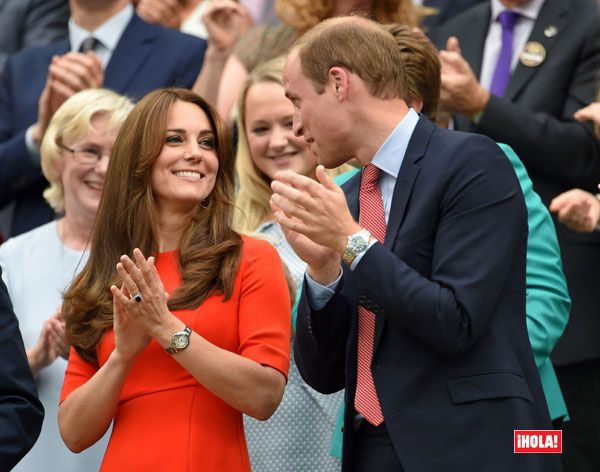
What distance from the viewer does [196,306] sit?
4.02 meters

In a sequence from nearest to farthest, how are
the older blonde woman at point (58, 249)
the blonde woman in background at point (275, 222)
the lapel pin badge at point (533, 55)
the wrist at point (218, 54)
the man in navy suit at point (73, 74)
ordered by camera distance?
the blonde woman in background at point (275, 222) → the older blonde woman at point (58, 249) → the lapel pin badge at point (533, 55) → the man in navy suit at point (73, 74) → the wrist at point (218, 54)

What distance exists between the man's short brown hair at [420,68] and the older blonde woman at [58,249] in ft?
4.66

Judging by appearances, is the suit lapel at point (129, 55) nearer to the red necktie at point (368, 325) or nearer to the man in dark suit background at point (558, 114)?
the man in dark suit background at point (558, 114)

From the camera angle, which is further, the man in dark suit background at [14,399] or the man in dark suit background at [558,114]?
the man in dark suit background at [558,114]

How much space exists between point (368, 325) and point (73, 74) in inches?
113

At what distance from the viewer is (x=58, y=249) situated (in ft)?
17.5

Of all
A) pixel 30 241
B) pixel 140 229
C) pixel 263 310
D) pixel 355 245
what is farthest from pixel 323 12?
pixel 355 245

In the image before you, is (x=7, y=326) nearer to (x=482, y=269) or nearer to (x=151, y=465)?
(x=151, y=465)

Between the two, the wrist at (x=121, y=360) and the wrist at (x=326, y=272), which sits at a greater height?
the wrist at (x=326, y=272)

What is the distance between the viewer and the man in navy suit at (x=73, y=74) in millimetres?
6148

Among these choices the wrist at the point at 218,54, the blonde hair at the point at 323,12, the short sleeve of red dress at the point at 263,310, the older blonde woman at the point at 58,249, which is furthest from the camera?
the wrist at the point at 218,54

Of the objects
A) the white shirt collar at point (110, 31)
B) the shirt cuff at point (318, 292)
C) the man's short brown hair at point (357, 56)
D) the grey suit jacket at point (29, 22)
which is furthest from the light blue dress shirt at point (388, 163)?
the grey suit jacket at point (29, 22)

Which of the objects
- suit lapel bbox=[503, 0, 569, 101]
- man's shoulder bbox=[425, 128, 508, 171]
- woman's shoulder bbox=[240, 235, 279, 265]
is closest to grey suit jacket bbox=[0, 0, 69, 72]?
suit lapel bbox=[503, 0, 569, 101]

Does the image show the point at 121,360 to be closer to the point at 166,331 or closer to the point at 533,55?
the point at 166,331
